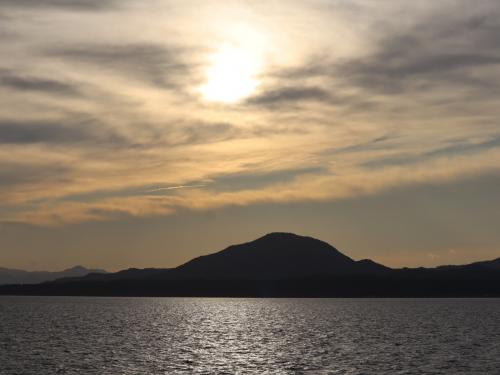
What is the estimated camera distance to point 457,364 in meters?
103

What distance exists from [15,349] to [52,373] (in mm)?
35649

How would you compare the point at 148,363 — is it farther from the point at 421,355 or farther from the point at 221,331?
the point at 221,331

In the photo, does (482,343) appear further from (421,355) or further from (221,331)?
(221,331)

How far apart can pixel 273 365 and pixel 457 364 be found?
2738 centimetres

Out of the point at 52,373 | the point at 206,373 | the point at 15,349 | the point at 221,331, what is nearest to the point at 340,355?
the point at 206,373

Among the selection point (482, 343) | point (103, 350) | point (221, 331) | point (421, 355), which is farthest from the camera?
point (221, 331)

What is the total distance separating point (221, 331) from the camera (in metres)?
186

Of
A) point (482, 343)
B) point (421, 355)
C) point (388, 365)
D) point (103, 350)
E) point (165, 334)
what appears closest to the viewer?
point (388, 365)

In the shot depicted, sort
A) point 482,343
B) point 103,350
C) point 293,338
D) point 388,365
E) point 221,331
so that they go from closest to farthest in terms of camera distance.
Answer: point 388,365, point 103,350, point 482,343, point 293,338, point 221,331

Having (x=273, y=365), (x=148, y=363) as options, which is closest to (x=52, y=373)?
(x=148, y=363)

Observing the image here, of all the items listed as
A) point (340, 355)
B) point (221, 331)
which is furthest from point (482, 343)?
point (221, 331)

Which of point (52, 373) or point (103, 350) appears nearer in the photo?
point (52, 373)

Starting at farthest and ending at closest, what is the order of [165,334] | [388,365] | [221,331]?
[221,331] → [165,334] → [388,365]

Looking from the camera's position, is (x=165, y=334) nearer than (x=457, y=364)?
No
